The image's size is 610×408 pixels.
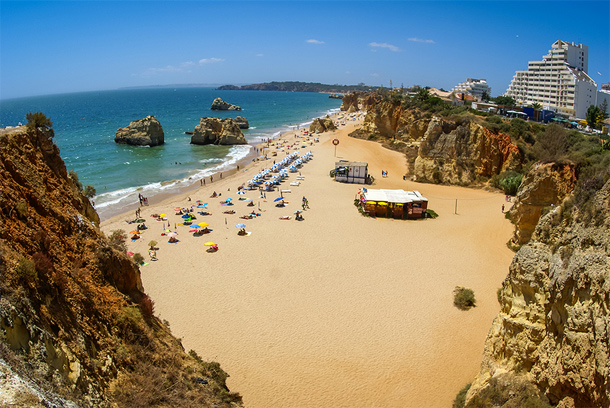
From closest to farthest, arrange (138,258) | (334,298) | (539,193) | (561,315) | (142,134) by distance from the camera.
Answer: (561,315) → (334,298) → (539,193) → (138,258) → (142,134)

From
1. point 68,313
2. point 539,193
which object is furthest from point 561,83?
point 68,313

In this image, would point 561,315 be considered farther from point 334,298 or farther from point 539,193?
point 539,193

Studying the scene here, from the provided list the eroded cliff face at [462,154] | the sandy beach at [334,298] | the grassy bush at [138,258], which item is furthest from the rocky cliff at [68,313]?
the eroded cliff face at [462,154]

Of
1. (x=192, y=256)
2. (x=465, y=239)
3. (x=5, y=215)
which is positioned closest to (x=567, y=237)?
(x=5, y=215)

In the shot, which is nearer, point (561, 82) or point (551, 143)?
point (551, 143)

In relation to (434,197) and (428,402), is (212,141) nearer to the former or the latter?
(434,197)

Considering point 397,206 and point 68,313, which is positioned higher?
point 68,313

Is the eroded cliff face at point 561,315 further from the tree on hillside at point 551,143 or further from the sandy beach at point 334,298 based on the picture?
the tree on hillside at point 551,143
